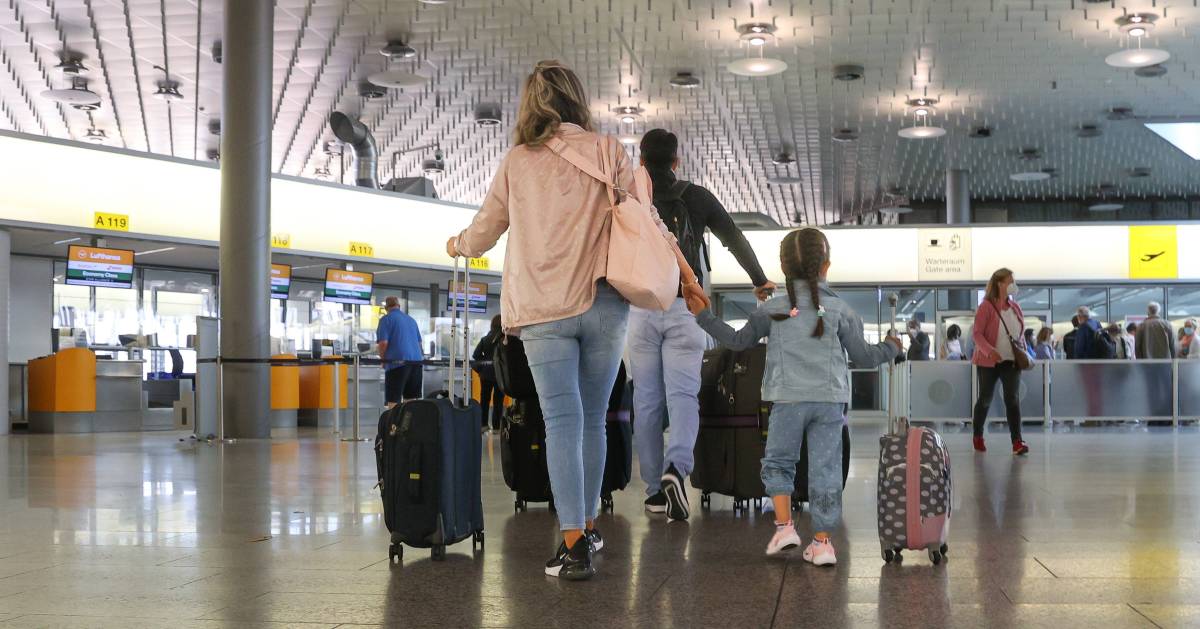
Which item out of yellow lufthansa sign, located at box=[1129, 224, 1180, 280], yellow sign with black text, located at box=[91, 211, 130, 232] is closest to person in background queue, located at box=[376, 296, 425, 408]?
yellow sign with black text, located at box=[91, 211, 130, 232]

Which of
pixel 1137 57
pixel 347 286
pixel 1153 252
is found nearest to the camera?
pixel 1137 57

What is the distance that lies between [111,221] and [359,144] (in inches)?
206

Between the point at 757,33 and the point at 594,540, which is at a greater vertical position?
the point at 757,33

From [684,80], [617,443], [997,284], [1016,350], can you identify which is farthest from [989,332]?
[684,80]

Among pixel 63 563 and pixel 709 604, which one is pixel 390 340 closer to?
pixel 63 563

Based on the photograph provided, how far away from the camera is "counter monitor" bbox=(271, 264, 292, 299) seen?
771 inches

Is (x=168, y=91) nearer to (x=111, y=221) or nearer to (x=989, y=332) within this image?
(x=111, y=221)

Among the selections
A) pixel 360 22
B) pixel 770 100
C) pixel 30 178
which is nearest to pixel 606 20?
pixel 360 22

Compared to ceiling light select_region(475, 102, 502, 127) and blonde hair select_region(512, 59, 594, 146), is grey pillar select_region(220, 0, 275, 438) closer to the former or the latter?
ceiling light select_region(475, 102, 502, 127)

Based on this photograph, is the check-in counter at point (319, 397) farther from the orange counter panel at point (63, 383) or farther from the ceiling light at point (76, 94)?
the ceiling light at point (76, 94)

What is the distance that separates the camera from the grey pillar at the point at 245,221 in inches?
505

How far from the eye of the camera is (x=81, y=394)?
16.1m

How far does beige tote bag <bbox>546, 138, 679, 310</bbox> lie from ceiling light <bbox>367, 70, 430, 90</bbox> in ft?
40.3

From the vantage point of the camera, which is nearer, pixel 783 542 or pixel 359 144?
pixel 783 542
